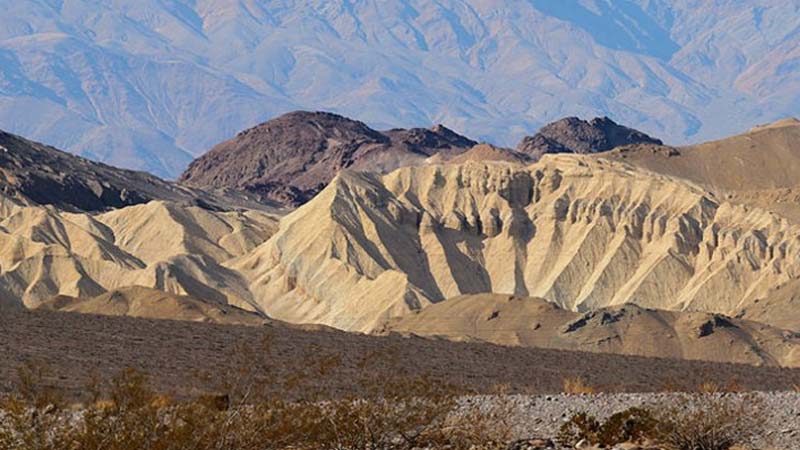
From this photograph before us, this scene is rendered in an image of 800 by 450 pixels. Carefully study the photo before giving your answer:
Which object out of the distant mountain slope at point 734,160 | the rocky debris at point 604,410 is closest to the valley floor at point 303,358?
the rocky debris at point 604,410

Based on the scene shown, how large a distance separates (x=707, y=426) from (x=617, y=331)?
188 ft

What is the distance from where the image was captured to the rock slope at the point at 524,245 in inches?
4560

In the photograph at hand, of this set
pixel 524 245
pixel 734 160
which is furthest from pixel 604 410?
pixel 734 160

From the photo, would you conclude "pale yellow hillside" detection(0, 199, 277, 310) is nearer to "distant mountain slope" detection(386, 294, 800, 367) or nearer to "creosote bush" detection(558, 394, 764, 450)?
"distant mountain slope" detection(386, 294, 800, 367)

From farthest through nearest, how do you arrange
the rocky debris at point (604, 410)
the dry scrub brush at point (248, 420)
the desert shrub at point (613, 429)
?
the rocky debris at point (604, 410) < the desert shrub at point (613, 429) < the dry scrub brush at point (248, 420)

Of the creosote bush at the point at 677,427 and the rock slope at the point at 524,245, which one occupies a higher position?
the creosote bush at the point at 677,427

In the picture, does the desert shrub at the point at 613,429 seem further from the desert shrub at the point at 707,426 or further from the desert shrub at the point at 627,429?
the desert shrub at the point at 707,426

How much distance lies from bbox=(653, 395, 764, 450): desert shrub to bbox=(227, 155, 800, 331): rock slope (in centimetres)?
8127

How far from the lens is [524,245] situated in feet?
412

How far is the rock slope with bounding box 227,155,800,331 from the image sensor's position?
380 ft

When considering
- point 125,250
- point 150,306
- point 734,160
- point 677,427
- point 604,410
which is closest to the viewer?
point 677,427

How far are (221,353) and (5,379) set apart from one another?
1063cm

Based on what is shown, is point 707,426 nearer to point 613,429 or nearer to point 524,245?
point 613,429

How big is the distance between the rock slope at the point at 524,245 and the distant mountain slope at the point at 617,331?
64.8 ft
